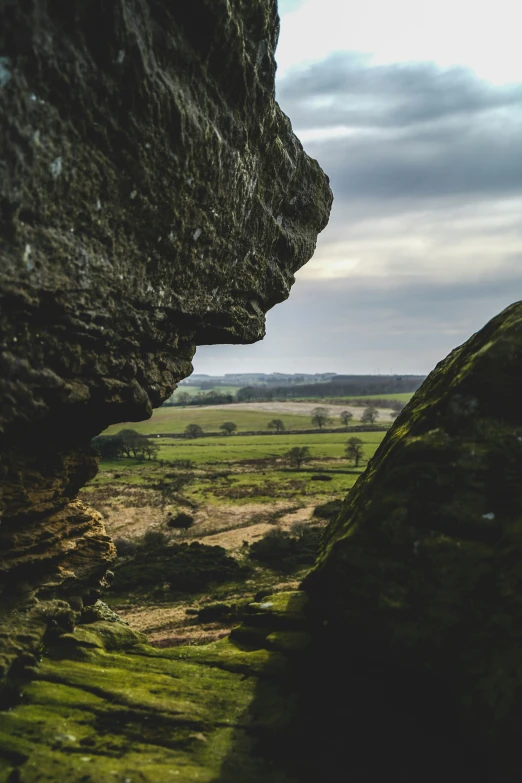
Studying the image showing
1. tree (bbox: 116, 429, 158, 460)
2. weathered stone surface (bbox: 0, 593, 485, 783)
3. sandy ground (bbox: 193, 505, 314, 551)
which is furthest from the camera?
tree (bbox: 116, 429, 158, 460)

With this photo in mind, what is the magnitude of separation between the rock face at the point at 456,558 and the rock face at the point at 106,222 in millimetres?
7226

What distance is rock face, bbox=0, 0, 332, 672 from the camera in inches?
384

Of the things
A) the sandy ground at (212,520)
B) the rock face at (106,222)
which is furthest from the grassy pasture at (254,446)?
the rock face at (106,222)

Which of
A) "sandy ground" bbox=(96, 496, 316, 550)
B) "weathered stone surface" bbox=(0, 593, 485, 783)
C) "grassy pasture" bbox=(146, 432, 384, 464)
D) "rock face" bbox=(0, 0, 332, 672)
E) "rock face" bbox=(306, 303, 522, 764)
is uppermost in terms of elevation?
"rock face" bbox=(0, 0, 332, 672)

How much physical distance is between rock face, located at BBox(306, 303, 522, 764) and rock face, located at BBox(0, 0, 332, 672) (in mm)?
7226

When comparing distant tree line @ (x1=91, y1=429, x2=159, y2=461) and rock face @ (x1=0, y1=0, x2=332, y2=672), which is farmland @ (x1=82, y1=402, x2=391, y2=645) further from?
rock face @ (x1=0, y1=0, x2=332, y2=672)

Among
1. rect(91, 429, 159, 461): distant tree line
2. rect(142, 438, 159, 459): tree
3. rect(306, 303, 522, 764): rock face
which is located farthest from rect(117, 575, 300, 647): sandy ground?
rect(91, 429, 159, 461): distant tree line

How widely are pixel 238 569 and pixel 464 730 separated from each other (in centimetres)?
3929

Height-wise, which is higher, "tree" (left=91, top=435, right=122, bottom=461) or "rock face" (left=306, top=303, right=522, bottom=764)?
"rock face" (left=306, top=303, right=522, bottom=764)

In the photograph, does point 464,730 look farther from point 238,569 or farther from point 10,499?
point 238,569

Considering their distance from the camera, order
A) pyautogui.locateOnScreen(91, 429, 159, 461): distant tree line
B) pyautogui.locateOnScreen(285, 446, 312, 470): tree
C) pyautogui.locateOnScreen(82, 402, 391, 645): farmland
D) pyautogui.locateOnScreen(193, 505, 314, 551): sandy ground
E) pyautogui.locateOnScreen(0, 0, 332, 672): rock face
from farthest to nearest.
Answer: pyautogui.locateOnScreen(91, 429, 159, 461): distant tree line
pyautogui.locateOnScreen(285, 446, 312, 470): tree
pyautogui.locateOnScreen(193, 505, 314, 551): sandy ground
pyautogui.locateOnScreen(82, 402, 391, 645): farmland
pyautogui.locateOnScreen(0, 0, 332, 672): rock face

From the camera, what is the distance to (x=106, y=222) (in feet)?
37.0

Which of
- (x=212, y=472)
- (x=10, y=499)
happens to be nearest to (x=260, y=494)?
(x=212, y=472)

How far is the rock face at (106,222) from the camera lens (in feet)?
32.0
